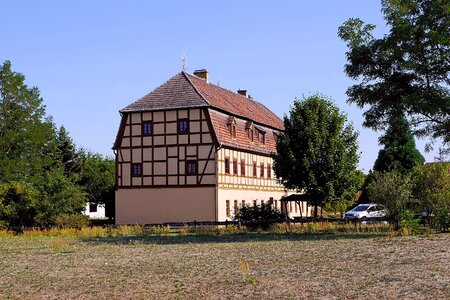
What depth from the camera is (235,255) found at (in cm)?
2197

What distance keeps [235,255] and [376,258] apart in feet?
16.7

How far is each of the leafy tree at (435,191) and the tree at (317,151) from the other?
8.74 metres

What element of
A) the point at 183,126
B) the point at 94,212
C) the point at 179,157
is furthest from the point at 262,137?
the point at 94,212

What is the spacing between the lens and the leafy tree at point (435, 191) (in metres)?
30.9

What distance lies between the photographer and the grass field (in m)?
13.9

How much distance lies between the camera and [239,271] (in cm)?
1736

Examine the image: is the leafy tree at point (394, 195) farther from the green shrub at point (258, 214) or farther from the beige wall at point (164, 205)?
the beige wall at point (164, 205)

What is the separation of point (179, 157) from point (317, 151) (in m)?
12.1

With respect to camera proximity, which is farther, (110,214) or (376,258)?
(110,214)

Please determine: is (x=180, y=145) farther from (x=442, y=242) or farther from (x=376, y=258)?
(x=376, y=258)

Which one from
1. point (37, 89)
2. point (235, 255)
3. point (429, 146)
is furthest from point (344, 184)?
point (37, 89)

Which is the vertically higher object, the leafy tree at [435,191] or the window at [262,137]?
the window at [262,137]

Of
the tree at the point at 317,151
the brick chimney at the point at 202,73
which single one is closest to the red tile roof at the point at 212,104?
the brick chimney at the point at 202,73

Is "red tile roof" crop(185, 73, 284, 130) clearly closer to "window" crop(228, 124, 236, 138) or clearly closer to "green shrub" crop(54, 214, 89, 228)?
"window" crop(228, 124, 236, 138)
